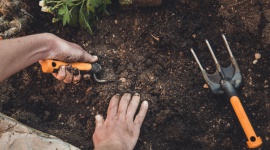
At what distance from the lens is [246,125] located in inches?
96.9

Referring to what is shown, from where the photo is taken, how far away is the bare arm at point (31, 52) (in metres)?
2.40

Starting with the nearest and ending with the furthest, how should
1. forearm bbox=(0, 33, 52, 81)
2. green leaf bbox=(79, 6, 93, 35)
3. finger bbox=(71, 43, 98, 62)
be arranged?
1. forearm bbox=(0, 33, 52, 81)
2. finger bbox=(71, 43, 98, 62)
3. green leaf bbox=(79, 6, 93, 35)

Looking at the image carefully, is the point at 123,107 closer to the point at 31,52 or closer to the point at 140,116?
the point at 140,116

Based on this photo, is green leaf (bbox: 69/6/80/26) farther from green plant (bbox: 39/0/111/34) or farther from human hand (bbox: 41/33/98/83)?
human hand (bbox: 41/33/98/83)

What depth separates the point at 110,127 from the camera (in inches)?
108

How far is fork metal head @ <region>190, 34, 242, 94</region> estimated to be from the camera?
2.60 metres

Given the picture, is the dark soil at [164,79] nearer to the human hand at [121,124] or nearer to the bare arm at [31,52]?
the human hand at [121,124]

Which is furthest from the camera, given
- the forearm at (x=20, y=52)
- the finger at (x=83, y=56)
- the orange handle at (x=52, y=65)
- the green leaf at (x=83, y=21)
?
the green leaf at (x=83, y=21)

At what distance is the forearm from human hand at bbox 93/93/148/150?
26.0 inches

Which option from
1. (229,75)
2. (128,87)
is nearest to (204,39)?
(229,75)

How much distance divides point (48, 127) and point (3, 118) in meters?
0.35

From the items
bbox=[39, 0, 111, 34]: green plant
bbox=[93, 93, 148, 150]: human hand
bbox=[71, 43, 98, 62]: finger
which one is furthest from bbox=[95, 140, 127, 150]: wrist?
bbox=[39, 0, 111, 34]: green plant

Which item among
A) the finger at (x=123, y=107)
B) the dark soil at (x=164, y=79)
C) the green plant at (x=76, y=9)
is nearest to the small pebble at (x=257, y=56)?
the dark soil at (x=164, y=79)

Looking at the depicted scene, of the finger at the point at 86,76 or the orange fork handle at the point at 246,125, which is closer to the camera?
the orange fork handle at the point at 246,125
